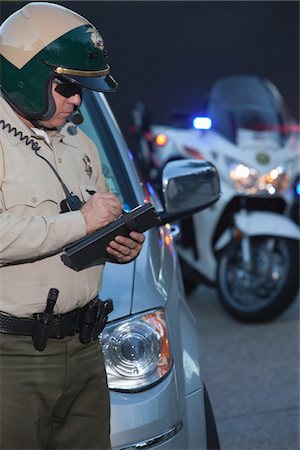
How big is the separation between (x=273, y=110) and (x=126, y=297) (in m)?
4.73

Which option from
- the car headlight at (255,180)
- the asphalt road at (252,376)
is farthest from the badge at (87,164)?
the car headlight at (255,180)

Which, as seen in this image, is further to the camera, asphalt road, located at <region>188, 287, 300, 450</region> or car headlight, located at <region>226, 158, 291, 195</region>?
car headlight, located at <region>226, 158, 291, 195</region>

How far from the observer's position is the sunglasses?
276cm

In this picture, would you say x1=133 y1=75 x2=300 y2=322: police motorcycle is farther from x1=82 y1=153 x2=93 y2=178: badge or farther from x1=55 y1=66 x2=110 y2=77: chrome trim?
x1=55 y1=66 x2=110 y2=77: chrome trim

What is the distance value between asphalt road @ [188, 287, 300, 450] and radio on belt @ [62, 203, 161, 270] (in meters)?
1.97

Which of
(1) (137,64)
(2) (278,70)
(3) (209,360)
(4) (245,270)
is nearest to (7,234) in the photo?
(3) (209,360)

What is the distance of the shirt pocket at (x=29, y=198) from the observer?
2.66 m

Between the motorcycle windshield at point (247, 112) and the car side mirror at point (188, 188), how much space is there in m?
3.38

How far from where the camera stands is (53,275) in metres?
2.71

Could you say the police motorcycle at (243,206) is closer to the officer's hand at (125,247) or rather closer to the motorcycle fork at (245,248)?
the motorcycle fork at (245,248)

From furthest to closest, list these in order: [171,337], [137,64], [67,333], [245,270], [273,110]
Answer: [137,64], [273,110], [245,270], [171,337], [67,333]

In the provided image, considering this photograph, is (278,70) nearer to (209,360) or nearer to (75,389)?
(209,360)

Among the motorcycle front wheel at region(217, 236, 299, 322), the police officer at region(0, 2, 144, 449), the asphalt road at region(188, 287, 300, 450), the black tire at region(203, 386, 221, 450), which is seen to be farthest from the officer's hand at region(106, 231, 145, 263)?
the motorcycle front wheel at region(217, 236, 299, 322)

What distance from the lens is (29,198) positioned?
267cm
